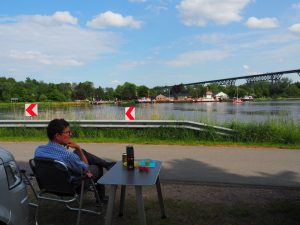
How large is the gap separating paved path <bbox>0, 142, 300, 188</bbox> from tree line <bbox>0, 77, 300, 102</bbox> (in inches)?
3874

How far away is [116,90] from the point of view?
140 metres

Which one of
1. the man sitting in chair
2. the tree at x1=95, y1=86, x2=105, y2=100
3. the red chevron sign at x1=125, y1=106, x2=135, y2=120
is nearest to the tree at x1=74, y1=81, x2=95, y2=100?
the tree at x1=95, y1=86, x2=105, y2=100

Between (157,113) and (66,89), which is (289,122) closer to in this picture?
(157,113)

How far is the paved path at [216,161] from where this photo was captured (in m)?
7.14

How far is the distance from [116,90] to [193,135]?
128795 mm

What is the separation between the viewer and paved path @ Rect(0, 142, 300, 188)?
714 centimetres

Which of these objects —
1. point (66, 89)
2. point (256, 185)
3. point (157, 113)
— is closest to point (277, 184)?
point (256, 185)

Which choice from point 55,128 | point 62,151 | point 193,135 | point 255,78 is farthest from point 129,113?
point 255,78

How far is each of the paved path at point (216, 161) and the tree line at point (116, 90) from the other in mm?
98397

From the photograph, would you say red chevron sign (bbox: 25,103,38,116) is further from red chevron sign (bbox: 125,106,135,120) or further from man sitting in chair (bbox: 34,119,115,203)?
man sitting in chair (bbox: 34,119,115,203)

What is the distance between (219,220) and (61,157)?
210 cm

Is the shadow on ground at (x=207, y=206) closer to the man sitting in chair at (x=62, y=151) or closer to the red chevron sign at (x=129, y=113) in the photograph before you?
the man sitting in chair at (x=62, y=151)

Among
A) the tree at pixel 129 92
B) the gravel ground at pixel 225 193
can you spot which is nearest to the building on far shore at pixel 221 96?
the tree at pixel 129 92

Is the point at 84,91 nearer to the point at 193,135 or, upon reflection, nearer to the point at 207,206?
the point at 193,135
